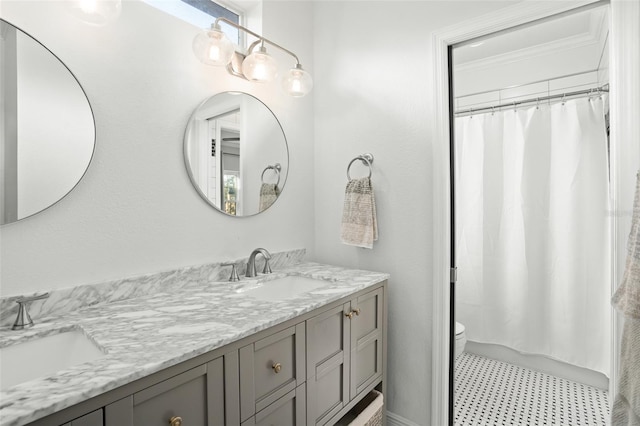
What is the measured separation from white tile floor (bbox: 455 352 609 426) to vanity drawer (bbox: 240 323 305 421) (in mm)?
1241

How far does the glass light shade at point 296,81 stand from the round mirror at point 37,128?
0.95 m

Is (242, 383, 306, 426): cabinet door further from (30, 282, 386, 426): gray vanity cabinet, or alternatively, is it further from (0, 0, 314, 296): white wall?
(0, 0, 314, 296): white wall

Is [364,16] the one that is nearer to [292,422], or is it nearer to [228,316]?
[228,316]

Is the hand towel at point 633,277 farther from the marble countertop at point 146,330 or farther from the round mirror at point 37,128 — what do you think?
the round mirror at point 37,128

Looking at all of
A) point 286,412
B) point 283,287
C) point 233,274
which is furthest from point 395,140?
point 286,412

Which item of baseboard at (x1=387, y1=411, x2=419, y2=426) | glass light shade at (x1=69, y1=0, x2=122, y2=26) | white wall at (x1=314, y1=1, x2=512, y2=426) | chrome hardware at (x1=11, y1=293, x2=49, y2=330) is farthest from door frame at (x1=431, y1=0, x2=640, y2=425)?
chrome hardware at (x1=11, y1=293, x2=49, y2=330)

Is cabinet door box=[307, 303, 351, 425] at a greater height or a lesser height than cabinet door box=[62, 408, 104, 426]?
lesser

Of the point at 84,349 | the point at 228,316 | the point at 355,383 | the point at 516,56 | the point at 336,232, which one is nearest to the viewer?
the point at 84,349

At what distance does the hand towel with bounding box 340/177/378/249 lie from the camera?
1921 mm

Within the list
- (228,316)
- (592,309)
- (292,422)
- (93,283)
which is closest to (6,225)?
(93,283)

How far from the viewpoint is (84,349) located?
1.06 m

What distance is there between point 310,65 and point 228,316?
5.61 ft

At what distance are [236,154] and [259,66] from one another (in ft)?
1.50

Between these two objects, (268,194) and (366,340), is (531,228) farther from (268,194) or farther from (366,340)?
(268,194)
